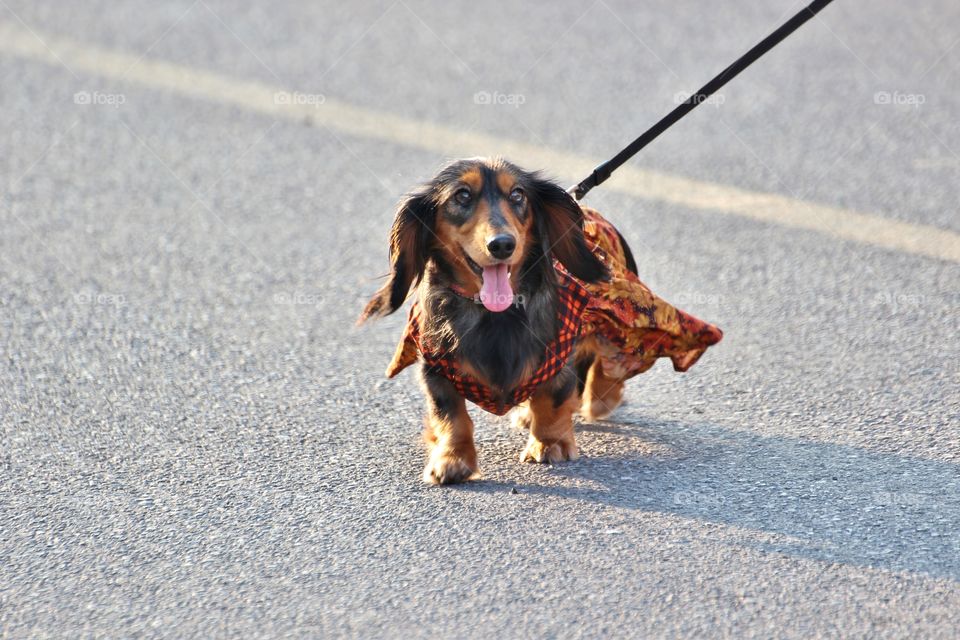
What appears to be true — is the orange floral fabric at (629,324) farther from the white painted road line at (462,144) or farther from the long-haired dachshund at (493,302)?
the white painted road line at (462,144)

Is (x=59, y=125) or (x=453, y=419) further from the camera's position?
(x=59, y=125)

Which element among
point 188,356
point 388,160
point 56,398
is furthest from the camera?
point 388,160

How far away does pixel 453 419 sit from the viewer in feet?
10.9

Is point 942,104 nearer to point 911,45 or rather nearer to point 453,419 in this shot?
point 911,45

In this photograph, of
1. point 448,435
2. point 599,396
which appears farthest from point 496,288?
point 599,396

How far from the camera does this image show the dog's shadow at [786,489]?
288cm

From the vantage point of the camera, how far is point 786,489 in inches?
126

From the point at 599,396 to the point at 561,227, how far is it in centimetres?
63

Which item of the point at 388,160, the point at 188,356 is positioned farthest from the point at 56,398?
the point at 388,160

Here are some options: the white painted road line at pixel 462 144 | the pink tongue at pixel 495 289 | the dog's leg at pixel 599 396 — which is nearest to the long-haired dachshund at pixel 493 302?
the pink tongue at pixel 495 289

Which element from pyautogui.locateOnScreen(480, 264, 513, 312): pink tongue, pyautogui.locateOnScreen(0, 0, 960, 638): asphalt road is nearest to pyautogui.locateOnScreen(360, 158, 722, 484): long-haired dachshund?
pyautogui.locateOnScreen(480, 264, 513, 312): pink tongue

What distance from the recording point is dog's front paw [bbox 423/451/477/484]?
3279 mm

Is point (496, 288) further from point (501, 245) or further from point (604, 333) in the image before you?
point (604, 333)

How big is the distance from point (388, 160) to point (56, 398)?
9.26ft
